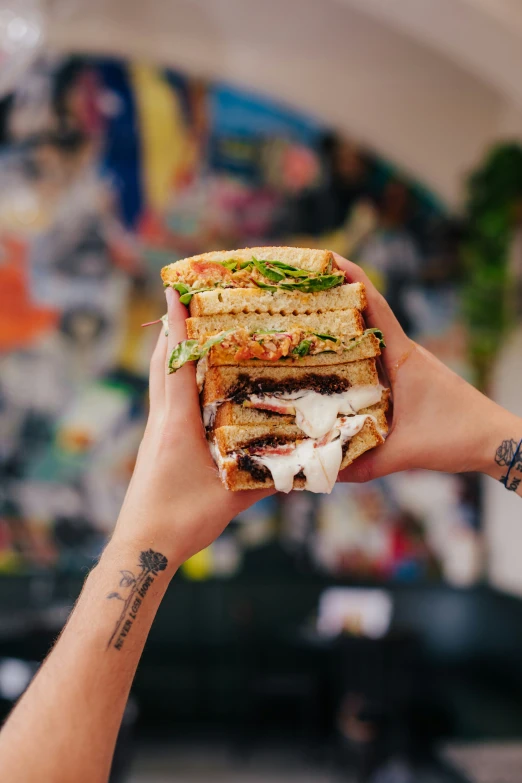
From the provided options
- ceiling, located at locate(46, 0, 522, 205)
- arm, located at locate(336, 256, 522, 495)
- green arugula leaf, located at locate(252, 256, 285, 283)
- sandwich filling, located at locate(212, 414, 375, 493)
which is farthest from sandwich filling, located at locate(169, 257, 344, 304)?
ceiling, located at locate(46, 0, 522, 205)

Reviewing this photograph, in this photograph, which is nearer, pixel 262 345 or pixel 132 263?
pixel 262 345

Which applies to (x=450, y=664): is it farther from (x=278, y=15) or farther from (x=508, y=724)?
(x=278, y=15)

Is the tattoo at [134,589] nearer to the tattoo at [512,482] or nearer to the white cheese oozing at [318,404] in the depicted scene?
the white cheese oozing at [318,404]

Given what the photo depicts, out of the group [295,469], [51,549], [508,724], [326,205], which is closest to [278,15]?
[326,205]

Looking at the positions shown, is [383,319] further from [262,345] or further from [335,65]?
[335,65]

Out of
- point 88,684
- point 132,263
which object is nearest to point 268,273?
point 88,684
